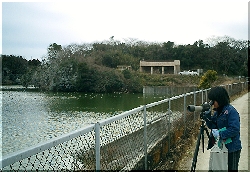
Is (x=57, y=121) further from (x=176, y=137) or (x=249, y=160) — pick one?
(x=249, y=160)

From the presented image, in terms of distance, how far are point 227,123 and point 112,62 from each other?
201 feet

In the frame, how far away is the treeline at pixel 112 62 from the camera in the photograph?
5216cm

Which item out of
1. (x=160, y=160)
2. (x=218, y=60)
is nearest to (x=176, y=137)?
(x=160, y=160)

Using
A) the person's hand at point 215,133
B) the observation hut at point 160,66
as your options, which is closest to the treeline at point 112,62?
the observation hut at point 160,66

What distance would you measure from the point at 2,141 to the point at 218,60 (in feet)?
186

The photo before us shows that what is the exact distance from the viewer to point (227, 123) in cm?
310

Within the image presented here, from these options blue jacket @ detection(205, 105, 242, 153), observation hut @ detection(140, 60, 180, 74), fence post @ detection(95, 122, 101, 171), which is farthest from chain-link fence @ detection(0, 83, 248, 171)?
observation hut @ detection(140, 60, 180, 74)

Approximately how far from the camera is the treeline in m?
52.2

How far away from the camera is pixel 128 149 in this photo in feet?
11.9

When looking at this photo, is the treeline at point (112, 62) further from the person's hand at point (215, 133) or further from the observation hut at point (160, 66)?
the person's hand at point (215, 133)

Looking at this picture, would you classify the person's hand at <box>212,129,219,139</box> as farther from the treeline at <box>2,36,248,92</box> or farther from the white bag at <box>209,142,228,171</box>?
the treeline at <box>2,36,248,92</box>

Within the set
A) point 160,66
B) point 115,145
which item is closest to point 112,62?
point 160,66

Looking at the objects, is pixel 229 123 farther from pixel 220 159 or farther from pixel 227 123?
pixel 220 159

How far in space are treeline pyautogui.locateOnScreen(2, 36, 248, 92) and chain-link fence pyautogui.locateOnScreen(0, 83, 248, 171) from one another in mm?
38418
